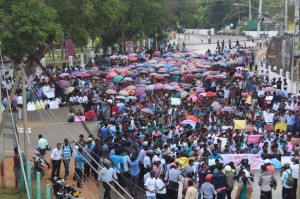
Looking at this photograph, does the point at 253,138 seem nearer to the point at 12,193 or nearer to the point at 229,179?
the point at 229,179

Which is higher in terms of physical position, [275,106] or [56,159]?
[275,106]

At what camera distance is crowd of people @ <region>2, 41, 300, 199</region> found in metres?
14.4

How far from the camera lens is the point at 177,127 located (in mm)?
19984

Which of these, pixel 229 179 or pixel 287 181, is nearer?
pixel 229 179

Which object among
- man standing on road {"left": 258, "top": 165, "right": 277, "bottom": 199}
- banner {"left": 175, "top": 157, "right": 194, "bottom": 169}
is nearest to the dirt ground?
banner {"left": 175, "top": 157, "right": 194, "bottom": 169}

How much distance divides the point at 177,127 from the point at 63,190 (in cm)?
632

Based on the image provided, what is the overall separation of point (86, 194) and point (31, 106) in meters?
11.5

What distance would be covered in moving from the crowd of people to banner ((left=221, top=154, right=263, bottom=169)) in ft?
0.54

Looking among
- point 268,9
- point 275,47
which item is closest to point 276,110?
point 275,47

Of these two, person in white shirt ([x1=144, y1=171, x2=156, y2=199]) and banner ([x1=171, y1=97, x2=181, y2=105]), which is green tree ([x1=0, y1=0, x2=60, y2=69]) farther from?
person in white shirt ([x1=144, y1=171, x2=156, y2=199])

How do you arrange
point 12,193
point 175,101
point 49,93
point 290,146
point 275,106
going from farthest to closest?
point 49,93 < point 175,101 < point 275,106 < point 290,146 < point 12,193

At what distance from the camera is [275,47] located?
4684 centimetres

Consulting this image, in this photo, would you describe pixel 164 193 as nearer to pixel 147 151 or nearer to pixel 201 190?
pixel 201 190

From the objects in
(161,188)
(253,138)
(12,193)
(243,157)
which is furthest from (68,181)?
(253,138)
